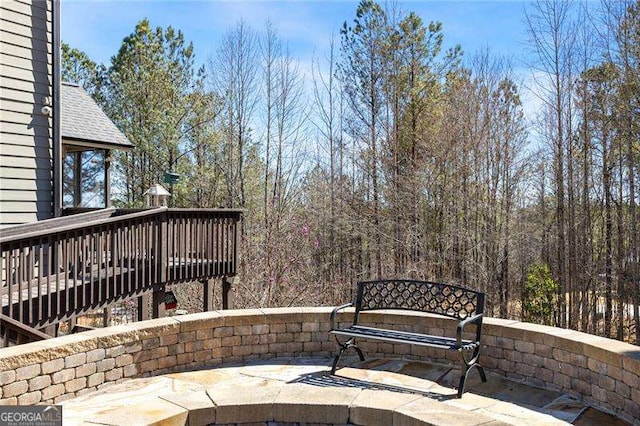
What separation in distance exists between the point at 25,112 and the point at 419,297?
5829 millimetres

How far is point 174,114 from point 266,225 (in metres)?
6.59

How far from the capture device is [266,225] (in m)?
12.3

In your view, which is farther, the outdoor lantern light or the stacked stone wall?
the outdoor lantern light

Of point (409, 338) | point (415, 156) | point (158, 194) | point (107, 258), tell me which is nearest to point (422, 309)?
point (409, 338)

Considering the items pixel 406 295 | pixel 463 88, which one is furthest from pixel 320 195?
pixel 406 295

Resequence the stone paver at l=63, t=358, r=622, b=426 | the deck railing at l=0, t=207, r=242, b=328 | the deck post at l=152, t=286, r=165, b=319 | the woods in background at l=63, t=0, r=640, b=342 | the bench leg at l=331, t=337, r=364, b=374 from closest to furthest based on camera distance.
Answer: the stone paver at l=63, t=358, r=622, b=426
the bench leg at l=331, t=337, r=364, b=374
the deck railing at l=0, t=207, r=242, b=328
the deck post at l=152, t=286, r=165, b=319
the woods in background at l=63, t=0, r=640, b=342

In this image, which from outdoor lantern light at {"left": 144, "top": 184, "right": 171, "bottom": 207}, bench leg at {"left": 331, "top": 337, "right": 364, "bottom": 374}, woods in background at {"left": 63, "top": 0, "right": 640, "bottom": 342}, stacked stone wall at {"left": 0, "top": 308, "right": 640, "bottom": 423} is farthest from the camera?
woods in background at {"left": 63, "top": 0, "right": 640, "bottom": 342}

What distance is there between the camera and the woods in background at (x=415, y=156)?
9.95m

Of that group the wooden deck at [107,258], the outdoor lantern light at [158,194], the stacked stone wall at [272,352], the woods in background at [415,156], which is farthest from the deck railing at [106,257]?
the woods in background at [415,156]

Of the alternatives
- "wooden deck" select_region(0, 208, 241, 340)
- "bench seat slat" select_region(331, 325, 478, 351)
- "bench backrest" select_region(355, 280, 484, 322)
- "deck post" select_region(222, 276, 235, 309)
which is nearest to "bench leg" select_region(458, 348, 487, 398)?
"bench seat slat" select_region(331, 325, 478, 351)

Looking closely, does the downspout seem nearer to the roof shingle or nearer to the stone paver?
the roof shingle

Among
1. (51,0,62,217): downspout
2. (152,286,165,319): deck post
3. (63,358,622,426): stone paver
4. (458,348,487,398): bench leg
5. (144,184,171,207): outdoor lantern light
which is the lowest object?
(63,358,622,426): stone paver

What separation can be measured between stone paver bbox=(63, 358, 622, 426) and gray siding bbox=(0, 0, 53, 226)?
12.8 feet

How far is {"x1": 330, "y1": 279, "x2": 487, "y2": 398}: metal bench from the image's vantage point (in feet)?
13.4
